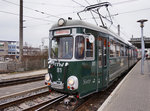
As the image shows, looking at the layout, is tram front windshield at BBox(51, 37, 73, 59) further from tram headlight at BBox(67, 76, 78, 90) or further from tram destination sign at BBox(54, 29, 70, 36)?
tram headlight at BBox(67, 76, 78, 90)

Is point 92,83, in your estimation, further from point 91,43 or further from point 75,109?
point 91,43

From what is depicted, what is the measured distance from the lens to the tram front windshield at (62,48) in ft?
16.6

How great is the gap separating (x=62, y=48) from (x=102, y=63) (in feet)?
6.83

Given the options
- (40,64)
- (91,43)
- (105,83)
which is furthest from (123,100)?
(40,64)

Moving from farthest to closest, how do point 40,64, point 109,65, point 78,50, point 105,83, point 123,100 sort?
point 40,64
point 109,65
point 105,83
point 123,100
point 78,50

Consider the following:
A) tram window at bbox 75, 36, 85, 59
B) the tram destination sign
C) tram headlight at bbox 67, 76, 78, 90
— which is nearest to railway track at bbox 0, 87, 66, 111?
tram headlight at bbox 67, 76, 78, 90

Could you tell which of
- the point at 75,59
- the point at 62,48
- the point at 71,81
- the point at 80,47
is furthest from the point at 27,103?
Answer: the point at 80,47

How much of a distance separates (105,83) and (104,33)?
2.47 meters

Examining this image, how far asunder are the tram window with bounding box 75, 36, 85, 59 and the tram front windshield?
24cm

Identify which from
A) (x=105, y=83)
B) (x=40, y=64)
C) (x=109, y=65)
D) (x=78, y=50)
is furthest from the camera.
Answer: (x=40, y=64)

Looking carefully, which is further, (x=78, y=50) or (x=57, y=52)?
(x=57, y=52)

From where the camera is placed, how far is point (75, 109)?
498 centimetres

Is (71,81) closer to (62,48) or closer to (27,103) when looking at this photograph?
(62,48)

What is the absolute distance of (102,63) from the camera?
241 inches
